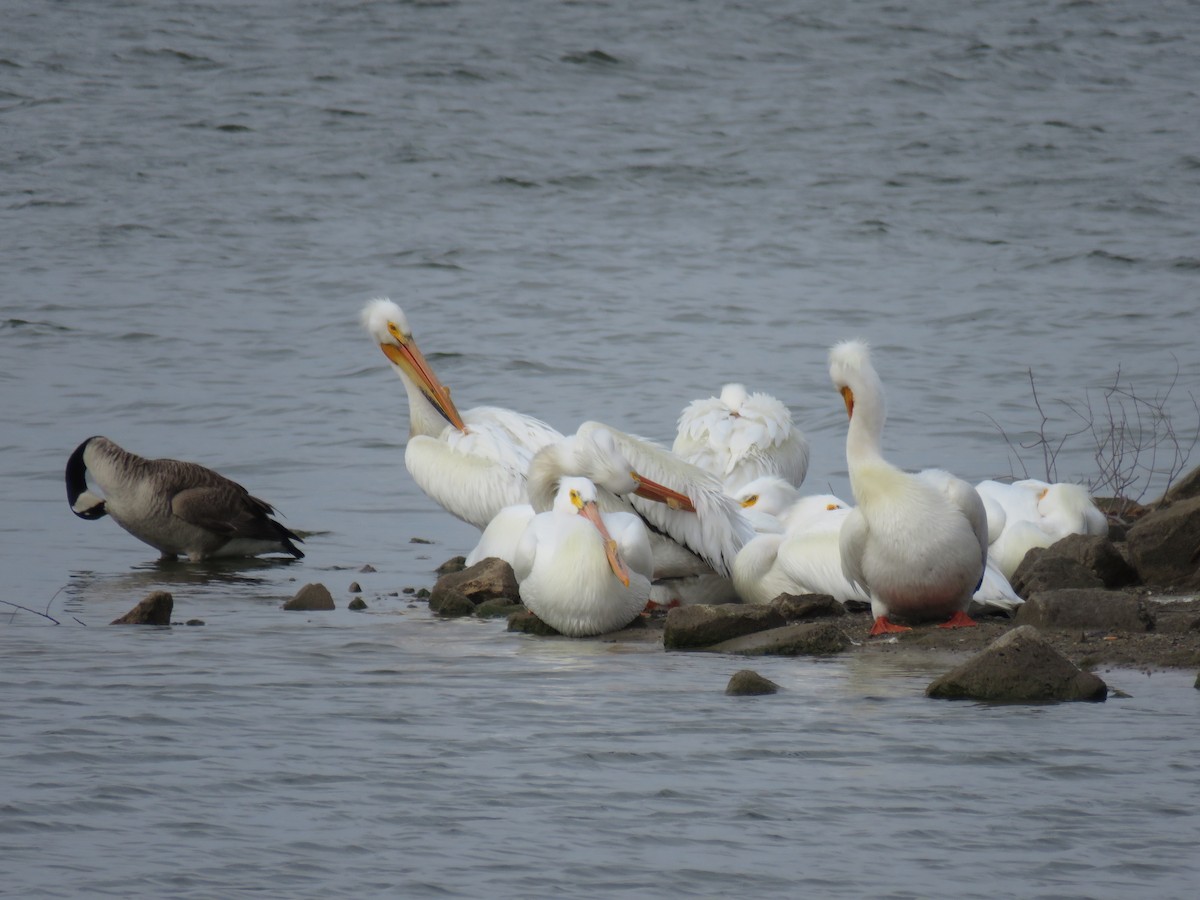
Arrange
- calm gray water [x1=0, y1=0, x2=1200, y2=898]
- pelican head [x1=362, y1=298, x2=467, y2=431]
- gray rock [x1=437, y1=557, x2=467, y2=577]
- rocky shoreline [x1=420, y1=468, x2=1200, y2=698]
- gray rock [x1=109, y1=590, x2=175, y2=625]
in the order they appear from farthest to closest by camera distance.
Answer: pelican head [x1=362, y1=298, x2=467, y2=431] → gray rock [x1=437, y1=557, x2=467, y2=577] → gray rock [x1=109, y1=590, x2=175, y2=625] → rocky shoreline [x1=420, y1=468, x2=1200, y2=698] → calm gray water [x1=0, y1=0, x2=1200, y2=898]

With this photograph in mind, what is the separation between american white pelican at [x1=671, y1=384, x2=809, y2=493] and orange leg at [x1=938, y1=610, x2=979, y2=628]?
2.19 m

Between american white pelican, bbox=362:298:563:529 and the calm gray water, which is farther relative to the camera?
american white pelican, bbox=362:298:563:529

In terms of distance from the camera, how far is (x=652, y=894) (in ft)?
10.3

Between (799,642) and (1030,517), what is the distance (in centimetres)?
204

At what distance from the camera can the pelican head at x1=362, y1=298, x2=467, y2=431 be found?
8820 mm

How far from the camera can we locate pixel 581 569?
567 centimetres

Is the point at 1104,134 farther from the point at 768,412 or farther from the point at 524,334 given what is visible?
the point at 768,412

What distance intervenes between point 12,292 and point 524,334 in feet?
17.5

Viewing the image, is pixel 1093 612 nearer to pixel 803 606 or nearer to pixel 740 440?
pixel 803 606

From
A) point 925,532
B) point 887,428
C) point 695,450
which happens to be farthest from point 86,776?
point 887,428

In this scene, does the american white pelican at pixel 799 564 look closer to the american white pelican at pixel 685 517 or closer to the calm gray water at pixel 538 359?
the american white pelican at pixel 685 517

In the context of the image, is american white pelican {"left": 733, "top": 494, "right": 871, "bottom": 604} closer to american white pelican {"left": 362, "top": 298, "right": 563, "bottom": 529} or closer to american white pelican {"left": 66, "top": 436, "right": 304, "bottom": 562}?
american white pelican {"left": 362, "top": 298, "right": 563, "bottom": 529}

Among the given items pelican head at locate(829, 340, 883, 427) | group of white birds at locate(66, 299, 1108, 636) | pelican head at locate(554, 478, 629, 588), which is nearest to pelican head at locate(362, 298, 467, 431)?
group of white birds at locate(66, 299, 1108, 636)

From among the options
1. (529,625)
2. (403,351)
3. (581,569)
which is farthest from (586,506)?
(403,351)
